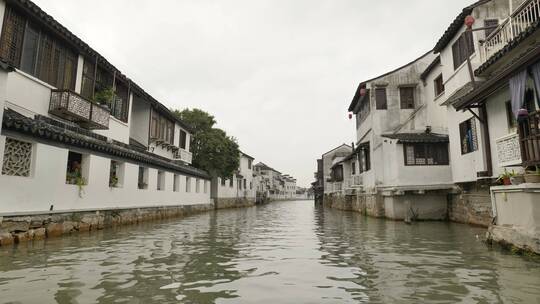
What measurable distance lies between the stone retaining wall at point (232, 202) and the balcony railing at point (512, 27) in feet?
101

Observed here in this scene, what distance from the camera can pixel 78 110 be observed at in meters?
13.9

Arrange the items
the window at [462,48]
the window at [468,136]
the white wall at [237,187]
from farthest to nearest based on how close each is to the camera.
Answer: the white wall at [237,187] → the window at [462,48] → the window at [468,136]

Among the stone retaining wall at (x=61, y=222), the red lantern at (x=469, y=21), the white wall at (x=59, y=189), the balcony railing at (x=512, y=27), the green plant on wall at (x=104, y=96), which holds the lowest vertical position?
the stone retaining wall at (x=61, y=222)

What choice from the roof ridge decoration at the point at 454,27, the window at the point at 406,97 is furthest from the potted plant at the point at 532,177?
the window at the point at 406,97

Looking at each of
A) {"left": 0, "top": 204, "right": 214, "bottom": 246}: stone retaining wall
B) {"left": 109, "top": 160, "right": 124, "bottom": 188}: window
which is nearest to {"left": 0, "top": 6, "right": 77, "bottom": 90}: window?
{"left": 109, "top": 160, "right": 124, "bottom": 188}: window

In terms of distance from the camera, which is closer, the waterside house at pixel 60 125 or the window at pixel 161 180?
the waterside house at pixel 60 125

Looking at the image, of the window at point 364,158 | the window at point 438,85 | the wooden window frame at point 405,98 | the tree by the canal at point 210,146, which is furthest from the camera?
the tree by the canal at point 210,146

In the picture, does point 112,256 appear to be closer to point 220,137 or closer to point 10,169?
point 10,169

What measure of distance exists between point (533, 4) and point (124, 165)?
60.6ft

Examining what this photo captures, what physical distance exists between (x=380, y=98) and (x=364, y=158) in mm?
4795

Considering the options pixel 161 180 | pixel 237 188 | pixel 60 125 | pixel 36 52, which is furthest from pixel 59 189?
pixel 237 188

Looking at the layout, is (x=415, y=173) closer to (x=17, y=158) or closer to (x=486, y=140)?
(x=486, y=140)

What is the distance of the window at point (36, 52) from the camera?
1141 cm

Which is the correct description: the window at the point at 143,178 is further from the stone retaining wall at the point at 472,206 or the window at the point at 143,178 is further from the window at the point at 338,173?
the window at the point at 338,173
